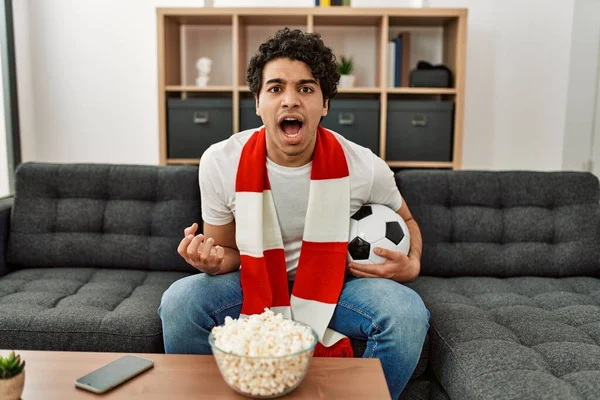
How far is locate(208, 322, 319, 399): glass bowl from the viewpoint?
41.4 inches

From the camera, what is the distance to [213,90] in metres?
2.89

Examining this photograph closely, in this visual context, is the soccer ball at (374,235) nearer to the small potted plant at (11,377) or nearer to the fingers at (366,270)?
the fingers at (366,270)

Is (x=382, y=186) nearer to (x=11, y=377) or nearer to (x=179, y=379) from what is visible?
(x=179, y=379)

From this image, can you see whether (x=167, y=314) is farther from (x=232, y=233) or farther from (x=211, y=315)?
(x=232, y=233)

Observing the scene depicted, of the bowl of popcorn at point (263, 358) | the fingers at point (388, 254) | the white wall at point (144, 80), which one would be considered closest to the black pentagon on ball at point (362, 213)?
the fingers at point (388, 254)

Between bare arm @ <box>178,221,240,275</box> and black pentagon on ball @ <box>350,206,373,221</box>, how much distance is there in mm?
394

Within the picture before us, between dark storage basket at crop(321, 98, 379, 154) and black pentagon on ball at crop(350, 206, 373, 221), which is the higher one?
dark storage basket at crop(321, 98, 379, 154)

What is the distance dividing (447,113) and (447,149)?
0.18 metres

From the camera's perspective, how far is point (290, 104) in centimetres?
167

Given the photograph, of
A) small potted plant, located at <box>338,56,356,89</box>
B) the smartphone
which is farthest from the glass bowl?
small potted plant, located at <box>338,56,356,89</box>

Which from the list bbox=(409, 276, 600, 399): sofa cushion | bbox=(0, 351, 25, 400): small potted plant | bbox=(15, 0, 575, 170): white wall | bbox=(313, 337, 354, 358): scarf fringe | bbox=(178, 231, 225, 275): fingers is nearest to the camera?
bbox=(0, 351, 25, 400): small potted plant

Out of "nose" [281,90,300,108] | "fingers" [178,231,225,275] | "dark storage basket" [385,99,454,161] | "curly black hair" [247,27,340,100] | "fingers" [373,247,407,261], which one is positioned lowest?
"fingers" [373,247,407,261]

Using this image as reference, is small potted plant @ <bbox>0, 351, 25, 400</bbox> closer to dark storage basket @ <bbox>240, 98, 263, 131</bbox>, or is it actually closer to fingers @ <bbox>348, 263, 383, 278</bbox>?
fingers @ <bbox>348, 263, 383, 278</bbox>

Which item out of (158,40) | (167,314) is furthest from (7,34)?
(167,314)
